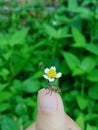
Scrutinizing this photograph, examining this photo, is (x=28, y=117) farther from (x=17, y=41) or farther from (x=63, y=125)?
(x=63, y=125)

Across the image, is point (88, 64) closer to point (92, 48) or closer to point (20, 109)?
point (92, 48)

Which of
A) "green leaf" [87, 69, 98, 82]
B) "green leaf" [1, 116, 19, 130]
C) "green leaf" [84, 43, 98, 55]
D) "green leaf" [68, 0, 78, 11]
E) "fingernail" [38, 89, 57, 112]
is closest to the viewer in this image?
"fingernail" [38, 89, 57, 112]

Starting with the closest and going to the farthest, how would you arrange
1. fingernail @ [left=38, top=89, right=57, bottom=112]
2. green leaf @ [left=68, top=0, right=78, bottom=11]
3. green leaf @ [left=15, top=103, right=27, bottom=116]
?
1. fingernail @ [left=38, top=89, right=57, bottom=112]
2. green leaf @ [left=15, top=103, right=27, bottom=116]
3. green leaf @ [left=68, top=0, right=78, bottom=11]

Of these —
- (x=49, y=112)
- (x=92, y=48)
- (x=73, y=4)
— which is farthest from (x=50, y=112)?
(x=73, y=4)

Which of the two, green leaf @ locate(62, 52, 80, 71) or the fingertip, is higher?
the fingertip

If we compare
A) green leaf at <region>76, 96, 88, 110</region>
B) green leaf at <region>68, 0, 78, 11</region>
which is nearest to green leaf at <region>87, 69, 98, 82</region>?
green leaf at <region>76, 96, 88, 110</region>

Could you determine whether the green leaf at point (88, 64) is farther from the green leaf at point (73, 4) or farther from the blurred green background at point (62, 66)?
the green leaf at point (73, 4)

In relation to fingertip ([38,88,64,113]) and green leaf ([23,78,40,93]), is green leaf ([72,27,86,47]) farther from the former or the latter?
fingertip ([38,88,64,113])
